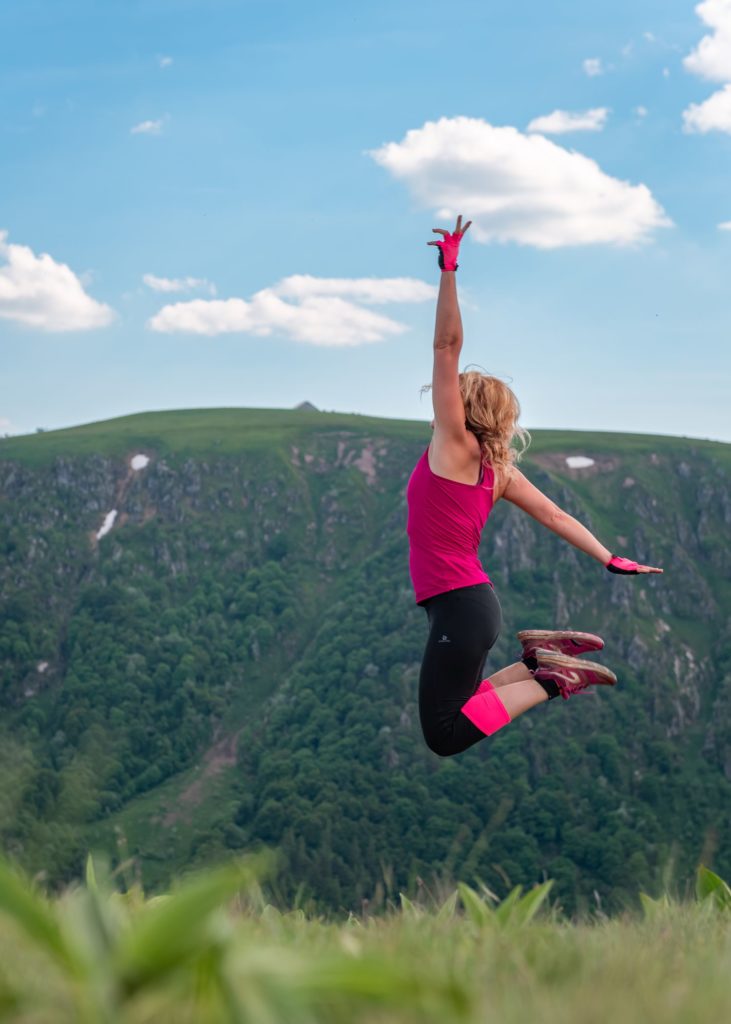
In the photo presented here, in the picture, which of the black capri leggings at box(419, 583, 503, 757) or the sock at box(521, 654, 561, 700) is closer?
the black capri leggings at box(419, 583, 503, 757)

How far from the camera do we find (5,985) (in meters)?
2.09

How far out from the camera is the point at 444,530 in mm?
5910

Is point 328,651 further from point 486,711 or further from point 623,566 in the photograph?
point 486,711

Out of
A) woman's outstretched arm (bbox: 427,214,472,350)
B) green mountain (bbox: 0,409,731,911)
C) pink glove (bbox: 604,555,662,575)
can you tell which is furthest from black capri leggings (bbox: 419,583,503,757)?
green mountain (bbox: 0,409,731,911)

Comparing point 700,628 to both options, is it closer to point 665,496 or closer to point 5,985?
point 665,496

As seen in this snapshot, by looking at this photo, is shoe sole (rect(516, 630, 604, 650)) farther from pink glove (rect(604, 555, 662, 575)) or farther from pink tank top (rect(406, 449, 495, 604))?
pink tank top (rect(406, 449, 495, 604))

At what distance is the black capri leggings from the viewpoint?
5.71 meters

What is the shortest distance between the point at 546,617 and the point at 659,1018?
12825cm

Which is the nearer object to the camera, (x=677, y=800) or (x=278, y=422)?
(x=677, y=800)

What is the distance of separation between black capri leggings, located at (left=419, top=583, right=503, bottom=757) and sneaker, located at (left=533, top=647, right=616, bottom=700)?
2.22 ft

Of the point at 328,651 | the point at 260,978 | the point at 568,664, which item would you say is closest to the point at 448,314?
the point at 568,664

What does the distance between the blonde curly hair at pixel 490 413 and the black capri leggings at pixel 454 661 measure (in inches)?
32.6

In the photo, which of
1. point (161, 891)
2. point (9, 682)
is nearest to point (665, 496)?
point (9, 682)

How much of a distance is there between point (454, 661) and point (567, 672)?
101 cm
